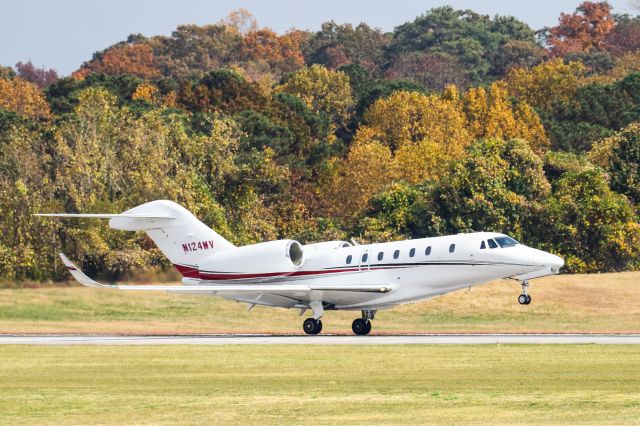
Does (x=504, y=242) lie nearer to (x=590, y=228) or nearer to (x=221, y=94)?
(x=590, y=228)

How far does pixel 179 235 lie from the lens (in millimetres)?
47094

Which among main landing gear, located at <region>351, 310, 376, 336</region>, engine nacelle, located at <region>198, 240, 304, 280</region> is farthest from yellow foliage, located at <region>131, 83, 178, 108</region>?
main landing gear, located at <region>351, 310, 376, 336</region>

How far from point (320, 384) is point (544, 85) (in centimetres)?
9251

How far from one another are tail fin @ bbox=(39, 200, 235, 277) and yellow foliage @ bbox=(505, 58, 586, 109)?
68796 mm

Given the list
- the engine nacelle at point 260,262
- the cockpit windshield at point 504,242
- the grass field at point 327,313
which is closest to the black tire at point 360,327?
the engine nacelle at point 260,262

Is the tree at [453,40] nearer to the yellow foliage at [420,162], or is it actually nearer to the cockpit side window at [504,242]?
the yellow foliage at [420,162]

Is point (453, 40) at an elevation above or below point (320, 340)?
above

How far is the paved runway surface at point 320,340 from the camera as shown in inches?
1532

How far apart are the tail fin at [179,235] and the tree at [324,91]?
6500 centimetres

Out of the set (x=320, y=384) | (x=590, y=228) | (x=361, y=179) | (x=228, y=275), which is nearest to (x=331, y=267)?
(x=228, y=275)

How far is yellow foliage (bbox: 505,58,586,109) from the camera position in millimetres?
114125

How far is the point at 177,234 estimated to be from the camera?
47.1 m

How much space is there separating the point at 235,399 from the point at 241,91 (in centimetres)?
7995

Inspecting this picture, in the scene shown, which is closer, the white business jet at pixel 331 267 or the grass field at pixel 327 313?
the white business jet at pixel 331 267
